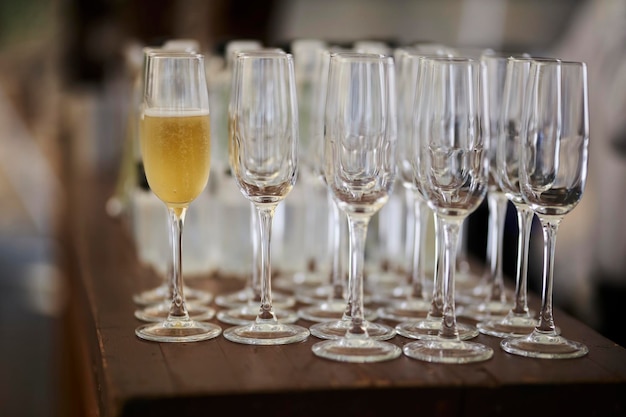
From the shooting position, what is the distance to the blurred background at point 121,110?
3.32 meters

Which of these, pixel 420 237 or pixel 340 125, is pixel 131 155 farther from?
pixel 340 125

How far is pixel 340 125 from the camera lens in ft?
4.32

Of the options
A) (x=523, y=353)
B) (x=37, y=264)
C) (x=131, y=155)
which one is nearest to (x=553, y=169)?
(x=523, y=353)

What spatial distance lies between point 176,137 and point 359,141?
0.27 meters

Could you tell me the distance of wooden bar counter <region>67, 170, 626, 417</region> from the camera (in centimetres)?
118

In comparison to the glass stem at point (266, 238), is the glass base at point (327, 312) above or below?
below

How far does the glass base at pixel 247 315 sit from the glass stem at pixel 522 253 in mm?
325

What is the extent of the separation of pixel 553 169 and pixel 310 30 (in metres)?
4.24

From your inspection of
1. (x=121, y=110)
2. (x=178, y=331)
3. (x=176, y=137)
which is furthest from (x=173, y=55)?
(x=121, y=110)

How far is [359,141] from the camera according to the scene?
1314 millimetres

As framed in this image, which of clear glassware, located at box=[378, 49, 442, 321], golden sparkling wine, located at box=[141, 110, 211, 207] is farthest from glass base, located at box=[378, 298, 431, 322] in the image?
golden sparkling wine, located at box=[141, 110, 211, 207]

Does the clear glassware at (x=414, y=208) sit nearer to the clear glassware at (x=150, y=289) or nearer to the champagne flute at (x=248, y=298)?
the champagne flute at (x=248, y=298)

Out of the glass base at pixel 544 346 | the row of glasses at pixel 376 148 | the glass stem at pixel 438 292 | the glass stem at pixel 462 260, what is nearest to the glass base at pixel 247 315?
the row of glasses at pixel 376 148

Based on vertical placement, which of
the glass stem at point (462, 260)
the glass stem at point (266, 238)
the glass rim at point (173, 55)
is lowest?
the glass stem at point (462, 260)
